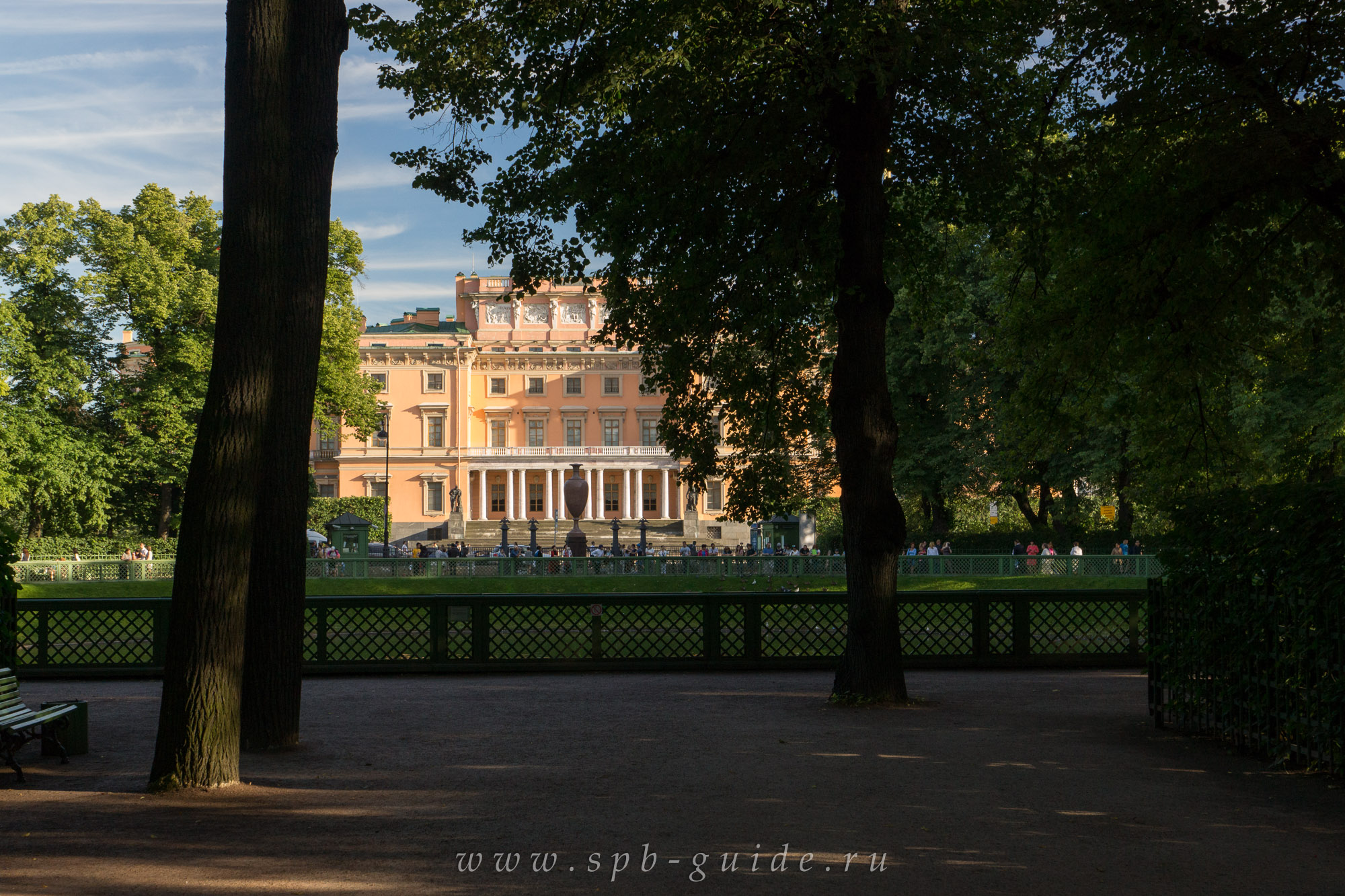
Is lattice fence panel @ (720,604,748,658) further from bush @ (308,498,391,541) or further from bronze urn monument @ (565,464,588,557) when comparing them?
bush @ (308,498,391,541)

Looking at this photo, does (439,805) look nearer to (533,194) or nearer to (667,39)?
(667,39)

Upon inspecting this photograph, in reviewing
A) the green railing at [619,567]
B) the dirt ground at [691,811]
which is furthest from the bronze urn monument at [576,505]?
the dirt ground at [691,811]

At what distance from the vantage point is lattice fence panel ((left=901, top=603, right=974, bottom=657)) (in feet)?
44.4

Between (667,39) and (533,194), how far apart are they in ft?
10.0

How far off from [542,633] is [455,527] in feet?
172

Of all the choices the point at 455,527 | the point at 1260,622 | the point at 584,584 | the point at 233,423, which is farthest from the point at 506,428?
the point at 1260,622

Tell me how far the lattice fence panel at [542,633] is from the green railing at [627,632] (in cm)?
2

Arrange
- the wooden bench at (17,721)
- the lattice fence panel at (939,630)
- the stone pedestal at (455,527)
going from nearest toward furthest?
1. the wooden bench at (17,721)
2. the lattice fence panel at (939,630)
3. the stone pedestal at (455,527)

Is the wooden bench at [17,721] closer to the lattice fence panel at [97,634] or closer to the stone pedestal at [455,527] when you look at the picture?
the lattice fence panel at [97,634]

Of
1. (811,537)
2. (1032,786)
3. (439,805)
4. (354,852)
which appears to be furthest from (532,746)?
(811,537)

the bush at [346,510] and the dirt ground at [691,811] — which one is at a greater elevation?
the bush at [346,510]

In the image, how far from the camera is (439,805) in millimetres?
6152

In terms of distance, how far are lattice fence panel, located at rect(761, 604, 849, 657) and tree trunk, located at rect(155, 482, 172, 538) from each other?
3309 cm

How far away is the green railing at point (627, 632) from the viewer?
43.2 feet
